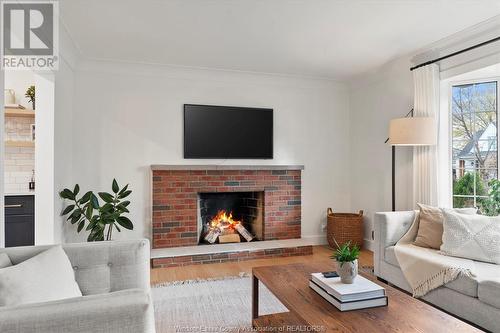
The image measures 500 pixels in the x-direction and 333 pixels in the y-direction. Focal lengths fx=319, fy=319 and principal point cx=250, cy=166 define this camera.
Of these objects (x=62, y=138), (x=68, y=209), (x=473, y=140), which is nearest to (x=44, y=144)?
(x=62, y=138)

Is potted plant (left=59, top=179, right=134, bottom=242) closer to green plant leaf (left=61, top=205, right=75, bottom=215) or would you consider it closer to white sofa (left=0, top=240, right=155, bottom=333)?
green plant leaf (left=61, top=205, right=75, bottom=215)

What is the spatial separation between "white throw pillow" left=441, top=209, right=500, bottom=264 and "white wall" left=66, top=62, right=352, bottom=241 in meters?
2.31

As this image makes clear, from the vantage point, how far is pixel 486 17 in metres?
2.73

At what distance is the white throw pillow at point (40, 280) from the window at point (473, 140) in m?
3.64

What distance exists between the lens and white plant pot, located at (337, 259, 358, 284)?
68.2 inches

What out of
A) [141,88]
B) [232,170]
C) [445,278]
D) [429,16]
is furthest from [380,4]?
Result: [141,88]

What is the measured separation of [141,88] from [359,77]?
9.94 feet

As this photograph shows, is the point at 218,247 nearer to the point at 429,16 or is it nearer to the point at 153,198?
the point at 153,198

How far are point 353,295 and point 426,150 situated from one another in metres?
2.42

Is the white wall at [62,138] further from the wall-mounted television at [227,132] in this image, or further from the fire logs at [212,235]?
the fire logs at [212,235]

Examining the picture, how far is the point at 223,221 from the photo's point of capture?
4555 millimetres

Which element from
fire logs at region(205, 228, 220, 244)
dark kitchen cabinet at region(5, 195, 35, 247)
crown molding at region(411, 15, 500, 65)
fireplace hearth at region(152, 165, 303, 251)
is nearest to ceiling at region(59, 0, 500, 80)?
crown molding at region(411, 15, 500, 65)

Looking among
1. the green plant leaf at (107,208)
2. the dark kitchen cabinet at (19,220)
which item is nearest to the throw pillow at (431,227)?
the green plant leaf at (107,208)

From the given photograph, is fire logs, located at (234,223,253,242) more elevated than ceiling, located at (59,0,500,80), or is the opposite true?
ceiling, located at (59,0,500,80)
